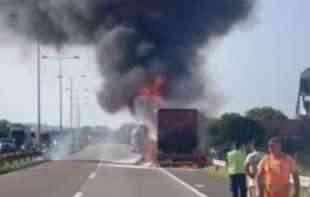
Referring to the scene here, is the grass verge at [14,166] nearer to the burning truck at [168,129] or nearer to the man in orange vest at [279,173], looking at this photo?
the burning truck at [168,129]

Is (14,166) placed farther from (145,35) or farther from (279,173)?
(279,173)

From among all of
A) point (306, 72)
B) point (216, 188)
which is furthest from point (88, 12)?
point (216, 188)

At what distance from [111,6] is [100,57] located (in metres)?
2.97

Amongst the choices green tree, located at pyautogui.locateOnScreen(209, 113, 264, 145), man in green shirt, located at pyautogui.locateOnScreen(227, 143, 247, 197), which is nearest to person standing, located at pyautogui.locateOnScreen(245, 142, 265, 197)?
man in green shirt, located at pyautogui.locateOnScreen(227, 143, 247, 197)

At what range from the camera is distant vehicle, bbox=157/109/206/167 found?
50062 millimetres

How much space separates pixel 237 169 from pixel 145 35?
27.8 m

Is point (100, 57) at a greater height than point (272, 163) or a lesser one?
greater

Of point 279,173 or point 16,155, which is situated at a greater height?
point 16,155

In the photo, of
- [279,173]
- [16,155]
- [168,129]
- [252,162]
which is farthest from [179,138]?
[279,173]

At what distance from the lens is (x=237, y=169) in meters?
22.0

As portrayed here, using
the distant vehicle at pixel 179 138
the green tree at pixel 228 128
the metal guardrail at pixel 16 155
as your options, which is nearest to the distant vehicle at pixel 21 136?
the green tree at pixel 228 128

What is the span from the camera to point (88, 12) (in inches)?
1924

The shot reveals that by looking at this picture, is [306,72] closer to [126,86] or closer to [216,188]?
[126,86]

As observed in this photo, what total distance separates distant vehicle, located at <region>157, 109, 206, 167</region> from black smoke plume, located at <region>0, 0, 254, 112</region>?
1.52 meters
